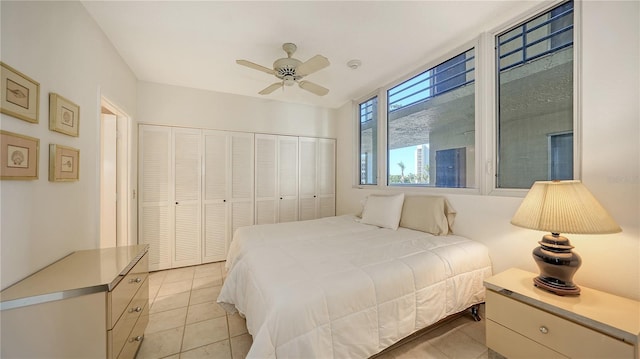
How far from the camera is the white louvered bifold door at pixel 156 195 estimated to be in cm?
309

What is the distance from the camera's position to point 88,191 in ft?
5.81

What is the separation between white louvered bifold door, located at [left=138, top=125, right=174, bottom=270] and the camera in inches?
122

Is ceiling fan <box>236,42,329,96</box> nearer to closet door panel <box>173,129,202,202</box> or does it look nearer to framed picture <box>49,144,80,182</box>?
framed picture <box>49,144,80,182</box>

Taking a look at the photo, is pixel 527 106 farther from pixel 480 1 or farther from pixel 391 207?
pixel 391 207

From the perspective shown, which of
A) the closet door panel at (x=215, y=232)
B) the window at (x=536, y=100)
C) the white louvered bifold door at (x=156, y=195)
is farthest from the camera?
the closet door panel at (x=215, y=232)

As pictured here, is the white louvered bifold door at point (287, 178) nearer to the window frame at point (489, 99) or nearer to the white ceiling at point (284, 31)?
the white ceiling at point (284, 31)

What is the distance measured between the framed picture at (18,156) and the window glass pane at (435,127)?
3293 millimetres

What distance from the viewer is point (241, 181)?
144 inches

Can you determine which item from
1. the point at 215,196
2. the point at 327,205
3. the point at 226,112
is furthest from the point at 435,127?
the point at 215,196

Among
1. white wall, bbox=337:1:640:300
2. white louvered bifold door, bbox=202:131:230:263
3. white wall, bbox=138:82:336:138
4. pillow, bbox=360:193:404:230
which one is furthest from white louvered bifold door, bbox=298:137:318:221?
white wall, bbox=337:1:640:300

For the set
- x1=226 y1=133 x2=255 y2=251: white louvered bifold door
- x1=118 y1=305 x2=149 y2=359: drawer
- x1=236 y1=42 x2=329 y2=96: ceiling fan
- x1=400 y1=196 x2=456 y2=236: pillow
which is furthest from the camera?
x1=226 y1=133 x2=255 y2=251: white louvered bifold door

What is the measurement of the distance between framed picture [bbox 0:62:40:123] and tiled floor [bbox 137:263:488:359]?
1.69m

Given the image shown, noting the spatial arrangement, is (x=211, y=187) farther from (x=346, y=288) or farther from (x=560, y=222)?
(x=560, y=222)

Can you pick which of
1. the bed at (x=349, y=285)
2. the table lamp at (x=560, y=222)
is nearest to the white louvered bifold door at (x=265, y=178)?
the bed at (x=349, y=285)
